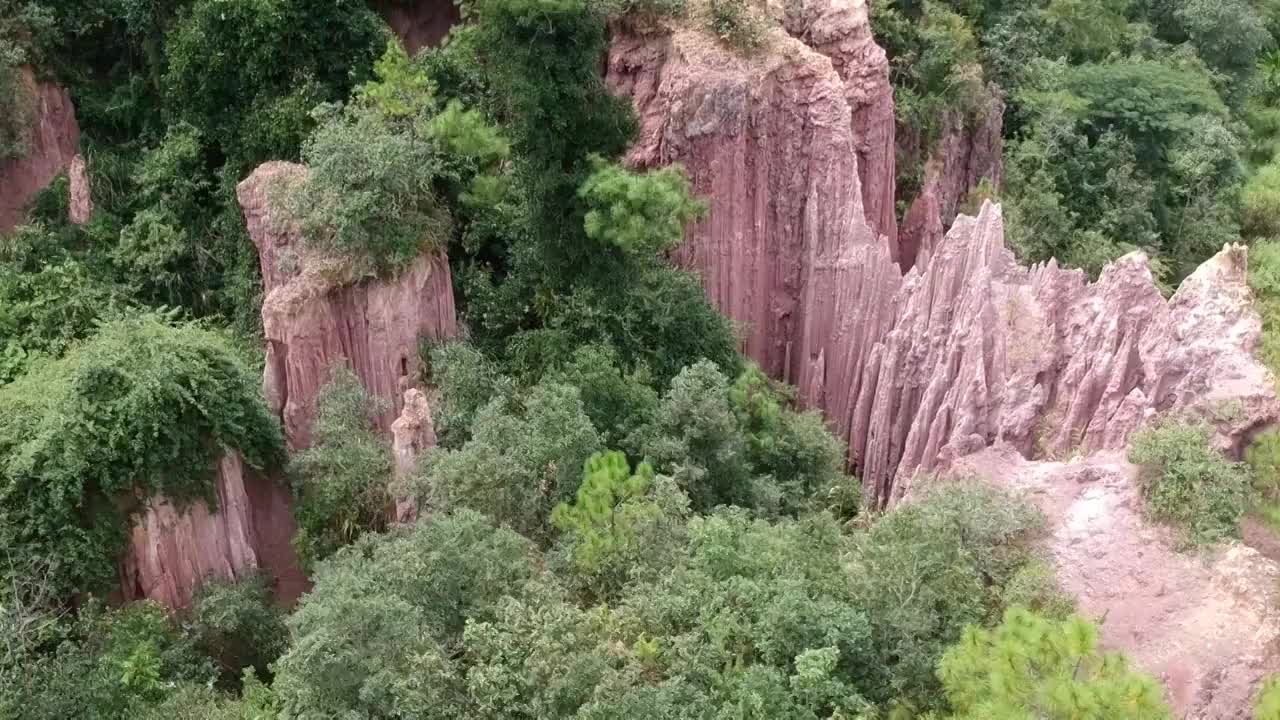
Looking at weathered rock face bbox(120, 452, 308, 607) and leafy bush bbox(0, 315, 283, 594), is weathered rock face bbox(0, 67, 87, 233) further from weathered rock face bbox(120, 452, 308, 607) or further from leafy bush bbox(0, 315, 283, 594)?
weathered rock face bbox(120, 452, 308, 607)

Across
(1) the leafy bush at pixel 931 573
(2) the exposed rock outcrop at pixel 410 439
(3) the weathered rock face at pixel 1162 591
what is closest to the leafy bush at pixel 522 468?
(2) the exposed rock outcrop at pixel 410 439

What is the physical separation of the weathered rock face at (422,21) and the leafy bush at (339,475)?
7214 millimetres

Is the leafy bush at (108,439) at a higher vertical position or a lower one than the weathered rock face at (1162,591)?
higher

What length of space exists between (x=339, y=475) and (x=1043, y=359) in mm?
9954

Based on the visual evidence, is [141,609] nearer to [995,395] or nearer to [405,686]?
→ [405,686]

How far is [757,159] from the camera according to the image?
18.6m

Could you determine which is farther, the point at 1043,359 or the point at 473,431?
the point at 1043,359

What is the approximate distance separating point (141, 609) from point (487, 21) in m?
9.22

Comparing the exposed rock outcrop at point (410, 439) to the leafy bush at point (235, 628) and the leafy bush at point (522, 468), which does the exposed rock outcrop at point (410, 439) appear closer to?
the leafy bush at point (522, 468)

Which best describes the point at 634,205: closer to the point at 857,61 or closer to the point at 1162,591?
the point at 857,61

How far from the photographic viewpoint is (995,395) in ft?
51.2

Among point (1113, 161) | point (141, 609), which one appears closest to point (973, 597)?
point (141, 609)

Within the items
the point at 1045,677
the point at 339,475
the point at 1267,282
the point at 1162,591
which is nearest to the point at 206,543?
the point at 339,475

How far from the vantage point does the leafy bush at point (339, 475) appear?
53.6ft
